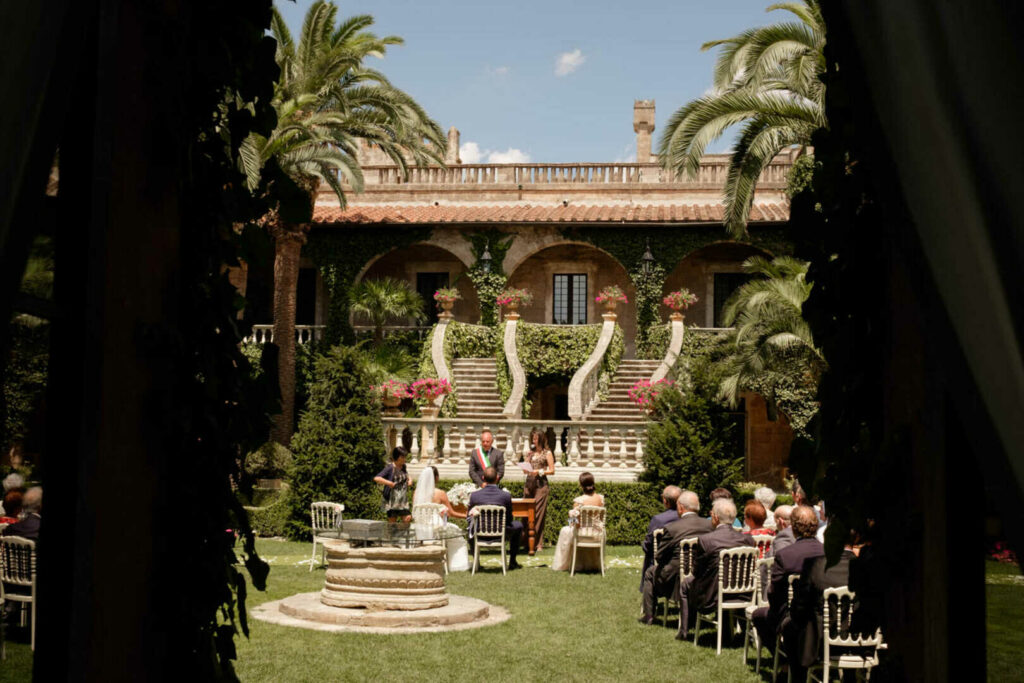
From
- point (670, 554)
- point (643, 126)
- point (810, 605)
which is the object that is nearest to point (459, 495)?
point (670, 554)

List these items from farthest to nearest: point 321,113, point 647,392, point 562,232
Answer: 1. point 562,232
2. point 647,392
3. point 321,113

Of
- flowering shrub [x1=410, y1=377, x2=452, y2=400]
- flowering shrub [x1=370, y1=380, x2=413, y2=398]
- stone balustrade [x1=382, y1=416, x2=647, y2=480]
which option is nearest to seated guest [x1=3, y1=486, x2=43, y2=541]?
stone balustrade [x1=382, y1=416, x2=647, y2=480]

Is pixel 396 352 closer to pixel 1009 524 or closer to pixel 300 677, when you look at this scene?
pixel 300 677

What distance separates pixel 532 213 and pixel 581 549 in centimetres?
1601

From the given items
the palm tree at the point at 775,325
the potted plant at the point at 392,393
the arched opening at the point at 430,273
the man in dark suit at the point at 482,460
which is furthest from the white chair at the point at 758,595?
the arched opening at the point at 430,273

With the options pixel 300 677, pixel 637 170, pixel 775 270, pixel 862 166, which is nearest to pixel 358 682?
pixel 300 677

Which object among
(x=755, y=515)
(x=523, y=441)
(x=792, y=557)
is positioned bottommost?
(x=792, y=557)

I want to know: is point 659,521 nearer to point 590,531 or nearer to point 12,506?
point 590,531

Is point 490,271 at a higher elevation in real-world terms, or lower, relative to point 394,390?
higher

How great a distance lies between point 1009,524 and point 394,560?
9847 mm

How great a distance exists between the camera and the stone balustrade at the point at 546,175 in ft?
97.9

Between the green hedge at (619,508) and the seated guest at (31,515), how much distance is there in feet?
53.1

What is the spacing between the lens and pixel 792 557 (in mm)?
7328

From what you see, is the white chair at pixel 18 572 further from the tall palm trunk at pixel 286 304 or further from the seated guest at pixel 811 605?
the tall palm trunk at pixel 286 304
